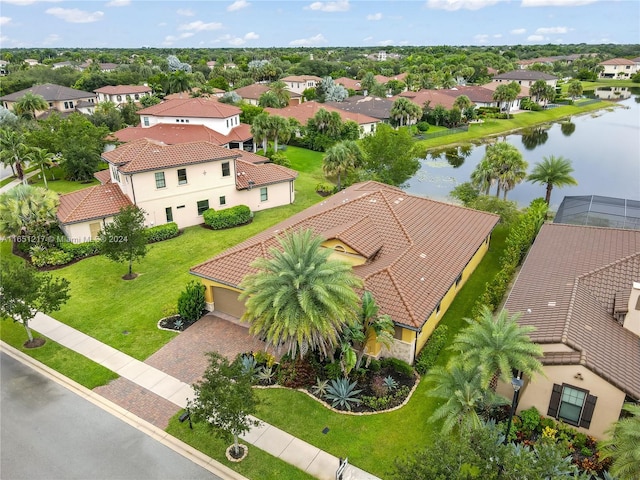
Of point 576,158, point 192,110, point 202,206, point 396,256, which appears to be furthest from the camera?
point 576,158

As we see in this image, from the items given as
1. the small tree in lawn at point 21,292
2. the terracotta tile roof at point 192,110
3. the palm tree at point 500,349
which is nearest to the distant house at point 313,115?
the terracotta tile roof at point 192,110

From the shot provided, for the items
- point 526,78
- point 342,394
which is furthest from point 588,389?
point 526,78

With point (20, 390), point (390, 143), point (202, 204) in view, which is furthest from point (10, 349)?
point (390, 143)

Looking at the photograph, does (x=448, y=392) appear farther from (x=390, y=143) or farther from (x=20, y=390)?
(x=390, y=143)

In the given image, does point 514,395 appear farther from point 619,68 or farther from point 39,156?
point 619,68

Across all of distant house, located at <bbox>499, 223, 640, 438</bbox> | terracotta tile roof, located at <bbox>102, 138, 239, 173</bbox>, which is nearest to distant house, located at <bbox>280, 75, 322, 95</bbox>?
terracotta tile roof, located at <bbox>102, 138, 239, 173</bbox>
